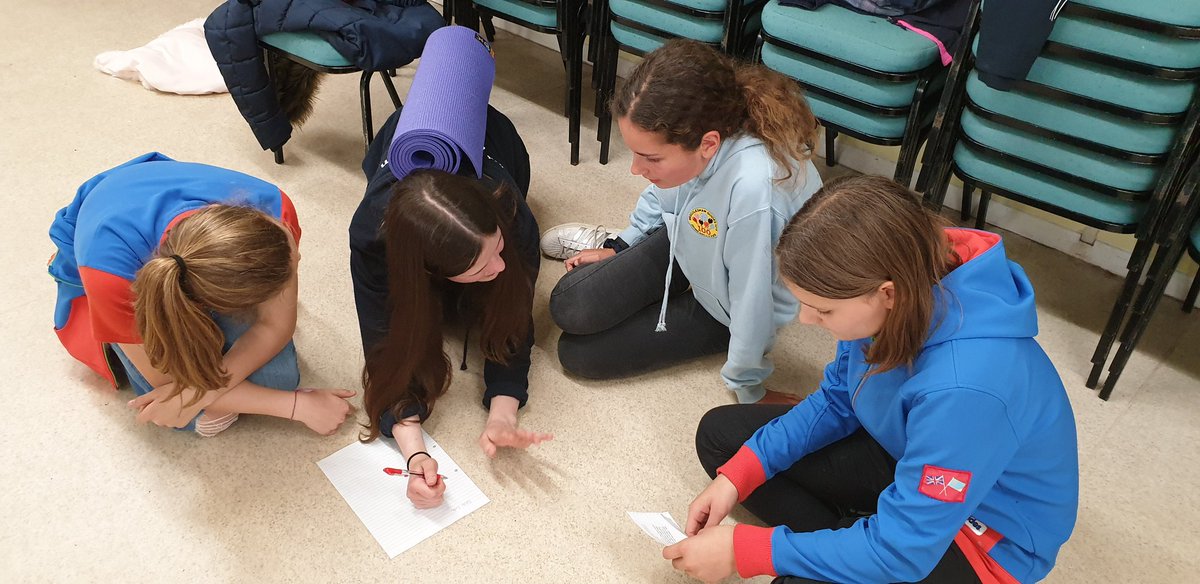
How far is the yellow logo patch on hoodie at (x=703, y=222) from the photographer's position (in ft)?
5.18

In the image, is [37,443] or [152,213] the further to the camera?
[37,443]

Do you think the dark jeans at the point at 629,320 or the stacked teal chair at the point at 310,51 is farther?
the stacked teal chair at the point at 310,51

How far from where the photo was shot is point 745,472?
54.4 inches

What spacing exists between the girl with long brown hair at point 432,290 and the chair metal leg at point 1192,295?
5.02ft

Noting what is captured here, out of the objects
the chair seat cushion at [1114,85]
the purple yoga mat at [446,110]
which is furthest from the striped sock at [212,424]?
the chair seat cushion at [1114,85]

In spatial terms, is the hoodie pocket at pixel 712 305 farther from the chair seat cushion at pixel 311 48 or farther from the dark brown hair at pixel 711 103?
the chair seat cushion at pixel 311 48

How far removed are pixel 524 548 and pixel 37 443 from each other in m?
0.97

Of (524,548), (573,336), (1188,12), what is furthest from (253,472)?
(1188,12)

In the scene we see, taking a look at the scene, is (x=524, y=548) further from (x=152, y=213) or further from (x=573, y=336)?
(x=152, y=213)

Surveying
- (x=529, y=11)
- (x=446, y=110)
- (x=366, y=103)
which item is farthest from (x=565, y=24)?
(x=446, y=110)

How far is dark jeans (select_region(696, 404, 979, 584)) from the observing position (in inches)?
53.7

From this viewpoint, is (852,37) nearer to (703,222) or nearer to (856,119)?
(856,119)

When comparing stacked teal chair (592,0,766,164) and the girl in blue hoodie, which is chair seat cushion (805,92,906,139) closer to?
stacked teal chair (592,0,766,164)

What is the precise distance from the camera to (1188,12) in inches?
57.1
